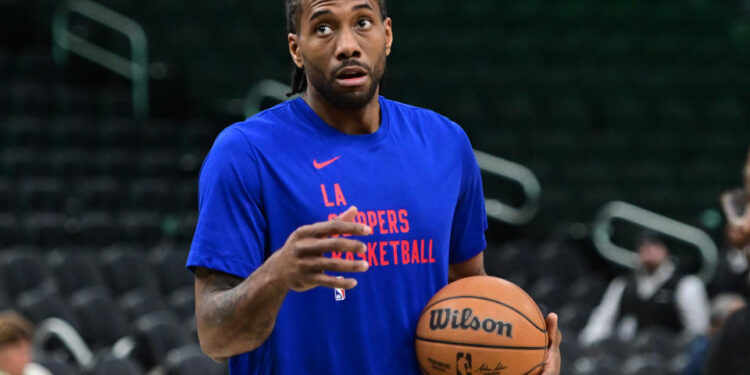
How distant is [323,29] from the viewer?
209cm

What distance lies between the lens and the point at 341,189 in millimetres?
2062

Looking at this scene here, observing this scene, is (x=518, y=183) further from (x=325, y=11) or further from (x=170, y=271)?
(x=325, y=11)

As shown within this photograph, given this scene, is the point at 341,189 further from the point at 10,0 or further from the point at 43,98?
the point at 10,0

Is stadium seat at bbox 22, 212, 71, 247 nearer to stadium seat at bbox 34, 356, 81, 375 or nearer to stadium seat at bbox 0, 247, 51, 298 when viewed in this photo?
stadium seat at bbox 0, 247, 51, 298

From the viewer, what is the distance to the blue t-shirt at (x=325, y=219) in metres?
2.01

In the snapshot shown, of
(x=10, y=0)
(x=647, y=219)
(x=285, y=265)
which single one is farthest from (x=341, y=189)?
(x=10, y=0)

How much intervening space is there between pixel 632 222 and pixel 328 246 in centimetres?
839

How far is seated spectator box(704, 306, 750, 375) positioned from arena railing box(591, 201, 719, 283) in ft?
24.5

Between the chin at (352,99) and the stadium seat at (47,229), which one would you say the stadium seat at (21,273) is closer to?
the stadium seat at (47,229)

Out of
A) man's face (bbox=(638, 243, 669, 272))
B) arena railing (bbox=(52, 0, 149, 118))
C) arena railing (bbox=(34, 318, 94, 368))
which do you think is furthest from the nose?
arena railing (bbox=(52, 0, 149, 118))


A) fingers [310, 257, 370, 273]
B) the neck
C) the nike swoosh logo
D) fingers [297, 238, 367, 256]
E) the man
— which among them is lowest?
the man

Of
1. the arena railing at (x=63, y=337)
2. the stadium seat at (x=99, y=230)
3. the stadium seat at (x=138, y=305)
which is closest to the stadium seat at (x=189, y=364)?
the arena railing at (x=63, y=337)

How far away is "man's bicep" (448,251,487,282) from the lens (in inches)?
93.2

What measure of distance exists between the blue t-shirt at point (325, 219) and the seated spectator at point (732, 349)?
0.62m
